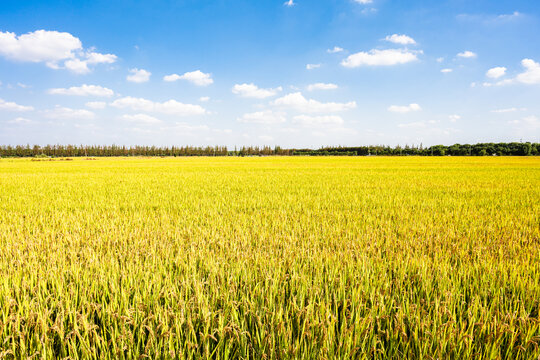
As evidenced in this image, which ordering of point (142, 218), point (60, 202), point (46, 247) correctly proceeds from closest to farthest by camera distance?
1. point (46, 247)
2. point (142, 218)
3. point (60, 202)

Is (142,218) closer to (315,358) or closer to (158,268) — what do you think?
(158,268)

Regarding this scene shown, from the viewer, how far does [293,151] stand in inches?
6304

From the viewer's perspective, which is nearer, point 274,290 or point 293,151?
A: point 274,290

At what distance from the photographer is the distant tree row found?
95.0 meters

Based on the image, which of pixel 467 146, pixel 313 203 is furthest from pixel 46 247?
pixel 467 146

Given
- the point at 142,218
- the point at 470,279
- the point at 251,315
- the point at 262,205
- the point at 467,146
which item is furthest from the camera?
the point at 467,146

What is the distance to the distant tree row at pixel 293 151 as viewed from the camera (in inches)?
3740

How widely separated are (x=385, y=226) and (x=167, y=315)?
13.2ft

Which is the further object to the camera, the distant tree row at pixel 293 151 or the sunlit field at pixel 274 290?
the distant tree row at pixel 293 151

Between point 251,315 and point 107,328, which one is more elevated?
point 251,315

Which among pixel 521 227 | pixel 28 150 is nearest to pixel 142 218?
pixel 521 227

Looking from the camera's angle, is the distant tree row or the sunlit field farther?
the distant tree row

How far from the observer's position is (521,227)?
483cm

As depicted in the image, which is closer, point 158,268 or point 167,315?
point 167,315
